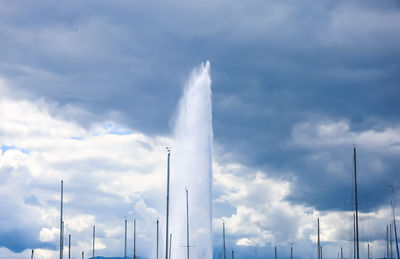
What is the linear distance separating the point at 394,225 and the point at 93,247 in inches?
2037

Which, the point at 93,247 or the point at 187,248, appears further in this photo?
the point at 93,247

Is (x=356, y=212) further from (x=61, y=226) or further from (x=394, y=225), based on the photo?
(x=61, y=226)

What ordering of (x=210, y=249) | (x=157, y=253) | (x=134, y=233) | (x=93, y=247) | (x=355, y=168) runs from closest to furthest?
1. (x=210, y=249)
2. (x=355, y=168)
3. (x=157, y=253)
4. (x=134, y=233)
5. (x=93, y=247)

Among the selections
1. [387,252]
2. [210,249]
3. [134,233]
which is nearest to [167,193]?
[210,249]

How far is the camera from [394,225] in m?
91.7

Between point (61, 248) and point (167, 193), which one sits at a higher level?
point (167, 193)

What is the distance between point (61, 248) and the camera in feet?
258

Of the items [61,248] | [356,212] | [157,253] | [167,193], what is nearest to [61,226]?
[61,248]

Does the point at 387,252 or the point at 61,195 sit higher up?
the point at 61,195

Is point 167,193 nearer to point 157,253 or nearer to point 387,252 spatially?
point 157,253

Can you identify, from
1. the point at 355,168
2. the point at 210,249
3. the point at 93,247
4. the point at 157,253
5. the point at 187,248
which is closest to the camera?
the point at 210,249

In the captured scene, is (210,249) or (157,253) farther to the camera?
(157,253)

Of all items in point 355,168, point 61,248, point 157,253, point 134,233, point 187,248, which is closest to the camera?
point 355,168

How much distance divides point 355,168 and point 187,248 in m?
22.4
